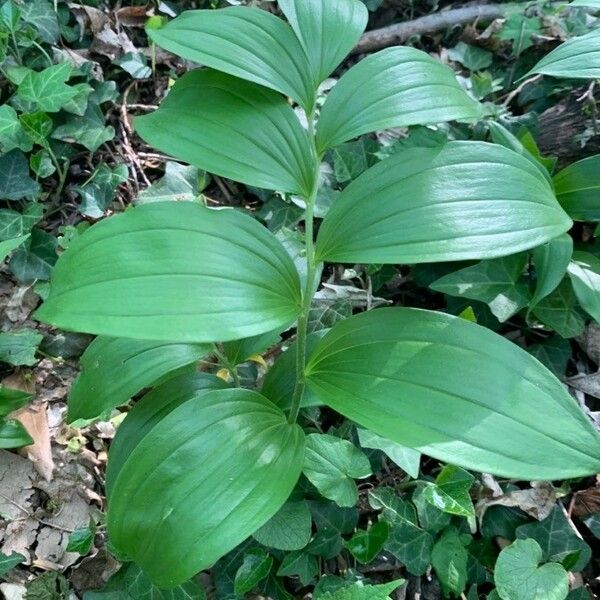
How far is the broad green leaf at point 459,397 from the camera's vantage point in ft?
2.22

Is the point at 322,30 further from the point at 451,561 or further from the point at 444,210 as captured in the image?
the point at 451,561

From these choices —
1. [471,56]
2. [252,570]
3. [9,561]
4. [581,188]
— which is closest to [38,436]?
[9,561]

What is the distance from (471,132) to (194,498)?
119 cm

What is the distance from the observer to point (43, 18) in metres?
1.65

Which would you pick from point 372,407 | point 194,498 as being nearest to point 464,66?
point 372,407

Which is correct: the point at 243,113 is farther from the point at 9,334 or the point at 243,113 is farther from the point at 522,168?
the point at 9,334

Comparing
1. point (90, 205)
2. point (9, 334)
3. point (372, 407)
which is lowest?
point (9, 334)

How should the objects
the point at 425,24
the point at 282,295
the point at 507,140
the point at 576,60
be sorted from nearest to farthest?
1. the point at 282,295
2. the point at 576,60
3. the point at 507,140
4. the point at 425,24

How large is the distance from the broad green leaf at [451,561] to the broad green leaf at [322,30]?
84 centimetres

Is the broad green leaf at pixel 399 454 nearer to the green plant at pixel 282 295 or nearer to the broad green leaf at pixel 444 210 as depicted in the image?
the green plant at pixel 282 295

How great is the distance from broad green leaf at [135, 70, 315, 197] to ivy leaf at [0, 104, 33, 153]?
71cm

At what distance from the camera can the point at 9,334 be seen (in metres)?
1.32

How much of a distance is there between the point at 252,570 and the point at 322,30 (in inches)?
35.5

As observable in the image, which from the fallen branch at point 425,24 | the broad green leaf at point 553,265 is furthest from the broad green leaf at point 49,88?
the broad green leaf at point 553,265
